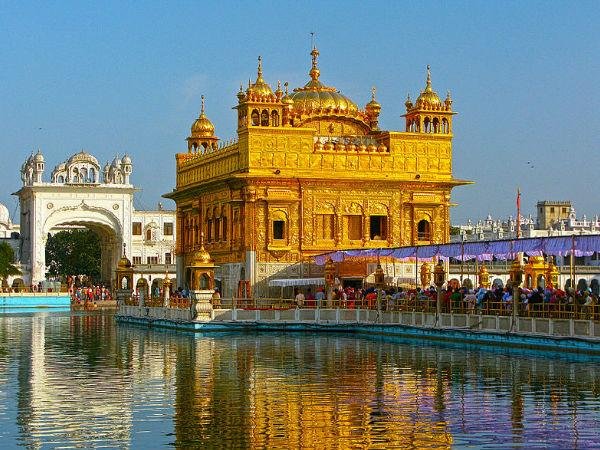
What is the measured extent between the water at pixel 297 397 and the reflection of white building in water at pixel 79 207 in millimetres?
44619

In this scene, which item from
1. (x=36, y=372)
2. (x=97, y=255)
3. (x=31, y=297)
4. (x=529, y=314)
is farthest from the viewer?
(x=97, y=255)

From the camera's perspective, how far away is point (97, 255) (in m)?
78.2

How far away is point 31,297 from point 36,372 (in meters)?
36.3

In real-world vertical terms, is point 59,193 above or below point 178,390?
above

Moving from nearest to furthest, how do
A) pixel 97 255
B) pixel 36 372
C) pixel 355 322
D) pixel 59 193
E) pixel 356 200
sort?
pixel 36 372 → pixel 355 322 → pixel 356 200 → pixel 59 193 → pixel 97 255

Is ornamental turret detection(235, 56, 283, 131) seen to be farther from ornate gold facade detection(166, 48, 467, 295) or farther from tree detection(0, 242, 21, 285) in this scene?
tree detection(0, 242, 21, 285)

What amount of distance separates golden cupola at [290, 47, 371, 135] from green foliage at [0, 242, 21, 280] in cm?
2765

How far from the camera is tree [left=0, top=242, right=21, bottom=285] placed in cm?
6419

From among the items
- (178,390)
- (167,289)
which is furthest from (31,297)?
(178,390)

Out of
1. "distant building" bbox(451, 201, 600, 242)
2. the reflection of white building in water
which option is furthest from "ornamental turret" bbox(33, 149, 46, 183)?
"distant building" bbox(451, 201, 600, 242)

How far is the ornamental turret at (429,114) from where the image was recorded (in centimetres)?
4059

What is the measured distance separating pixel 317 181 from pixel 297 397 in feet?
77.2

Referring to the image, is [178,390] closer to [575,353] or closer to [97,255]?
[575,353]

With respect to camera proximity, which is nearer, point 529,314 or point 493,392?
point 493,392
